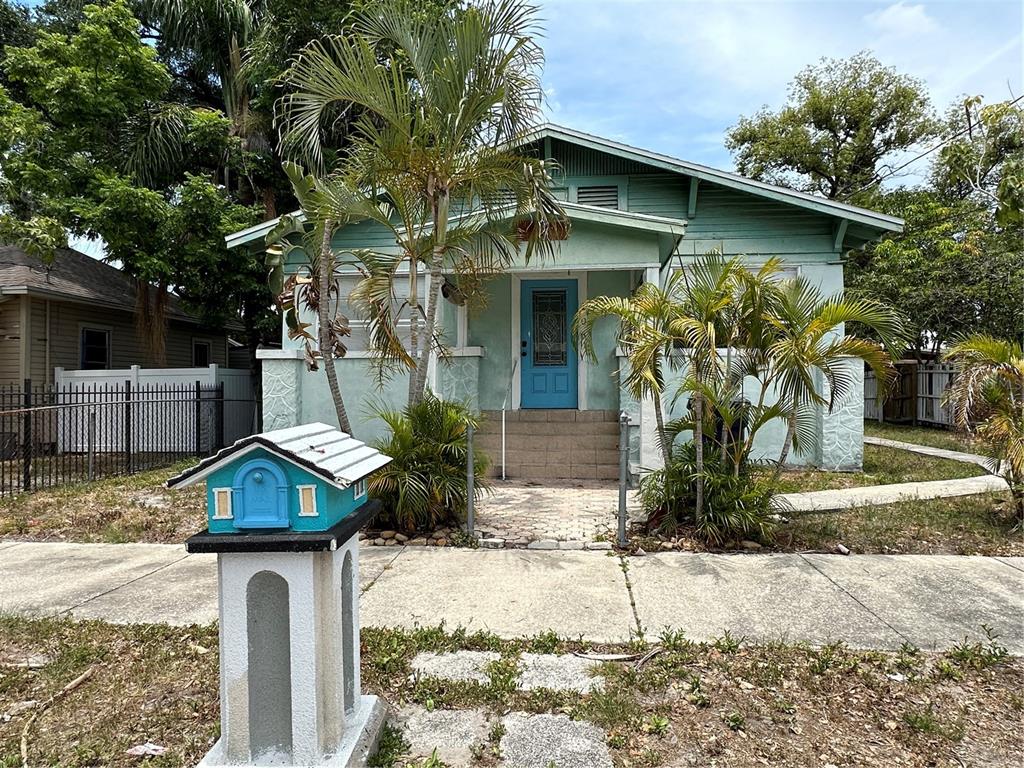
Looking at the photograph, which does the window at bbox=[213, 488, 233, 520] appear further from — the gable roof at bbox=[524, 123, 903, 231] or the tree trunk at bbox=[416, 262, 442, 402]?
the gable roof at bbox=[524, 123, 903, 231]

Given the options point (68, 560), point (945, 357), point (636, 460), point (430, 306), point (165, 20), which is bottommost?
point (68, 560)

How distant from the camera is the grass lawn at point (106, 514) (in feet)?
21.1

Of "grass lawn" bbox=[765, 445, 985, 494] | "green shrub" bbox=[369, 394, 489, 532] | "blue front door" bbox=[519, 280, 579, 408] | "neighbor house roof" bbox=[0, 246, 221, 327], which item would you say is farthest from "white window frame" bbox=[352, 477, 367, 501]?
"neighbor house roof" bbox=[0, 246, 221, 327]

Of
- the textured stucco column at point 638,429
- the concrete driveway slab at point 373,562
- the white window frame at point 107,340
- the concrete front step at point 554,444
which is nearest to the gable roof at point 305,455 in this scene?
the concrete driveway slab at point 373,562

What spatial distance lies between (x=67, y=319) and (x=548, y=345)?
38.6 feet

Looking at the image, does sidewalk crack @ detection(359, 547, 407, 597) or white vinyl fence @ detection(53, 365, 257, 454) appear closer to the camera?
sidewalk crack @ detection(359, 547, 407, 597)

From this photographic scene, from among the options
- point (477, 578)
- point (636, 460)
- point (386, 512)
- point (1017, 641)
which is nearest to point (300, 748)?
point (477, 578)

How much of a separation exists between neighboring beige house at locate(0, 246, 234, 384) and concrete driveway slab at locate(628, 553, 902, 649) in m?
14.4

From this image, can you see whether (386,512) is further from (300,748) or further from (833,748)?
(833,748)

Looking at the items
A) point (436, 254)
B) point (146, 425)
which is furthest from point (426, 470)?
point (146, 425)

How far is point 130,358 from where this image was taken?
1633cm

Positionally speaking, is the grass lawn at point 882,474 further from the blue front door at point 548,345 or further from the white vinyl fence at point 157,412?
the white vinyl fence at point 157,412

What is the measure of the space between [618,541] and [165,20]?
56.3 feet

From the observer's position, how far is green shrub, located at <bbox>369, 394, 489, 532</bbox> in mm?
5859
